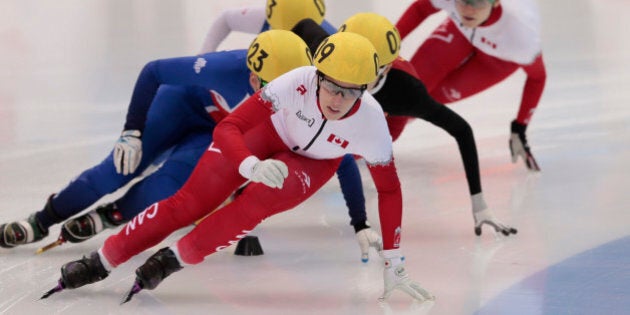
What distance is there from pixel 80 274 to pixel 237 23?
2421 mm

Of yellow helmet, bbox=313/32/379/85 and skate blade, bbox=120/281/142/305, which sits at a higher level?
yellow helmet, bbox=313/32/379/85

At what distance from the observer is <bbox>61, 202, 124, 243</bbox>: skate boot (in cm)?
477

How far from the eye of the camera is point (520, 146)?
6.39m

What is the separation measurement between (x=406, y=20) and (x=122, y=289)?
9.44 ft

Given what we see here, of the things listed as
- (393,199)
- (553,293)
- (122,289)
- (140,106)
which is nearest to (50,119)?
(140,106)

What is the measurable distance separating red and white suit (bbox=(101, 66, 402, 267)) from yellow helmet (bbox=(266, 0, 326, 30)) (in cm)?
110

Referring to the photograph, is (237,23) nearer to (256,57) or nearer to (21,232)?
(256,57)

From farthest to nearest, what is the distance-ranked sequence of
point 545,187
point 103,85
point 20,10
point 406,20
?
point 20,10 → point 103,85 → point 406,20 → point 545,187

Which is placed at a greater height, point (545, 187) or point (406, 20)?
point (406, 20)

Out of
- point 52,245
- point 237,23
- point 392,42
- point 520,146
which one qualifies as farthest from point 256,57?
point 520,146

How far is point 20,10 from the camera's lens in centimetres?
934

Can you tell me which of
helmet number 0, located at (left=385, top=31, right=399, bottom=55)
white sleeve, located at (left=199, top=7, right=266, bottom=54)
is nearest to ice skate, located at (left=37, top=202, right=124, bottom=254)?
helmet number 0, located at (left=385, top=31, right=399, bottom=55)

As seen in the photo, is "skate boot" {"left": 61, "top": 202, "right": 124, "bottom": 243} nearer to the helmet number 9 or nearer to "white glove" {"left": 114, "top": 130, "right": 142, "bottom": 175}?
"white glove" {"left": 114, "top": 130, "right": 142, "bottom": 175}

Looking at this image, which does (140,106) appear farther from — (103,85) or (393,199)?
(103,85)
